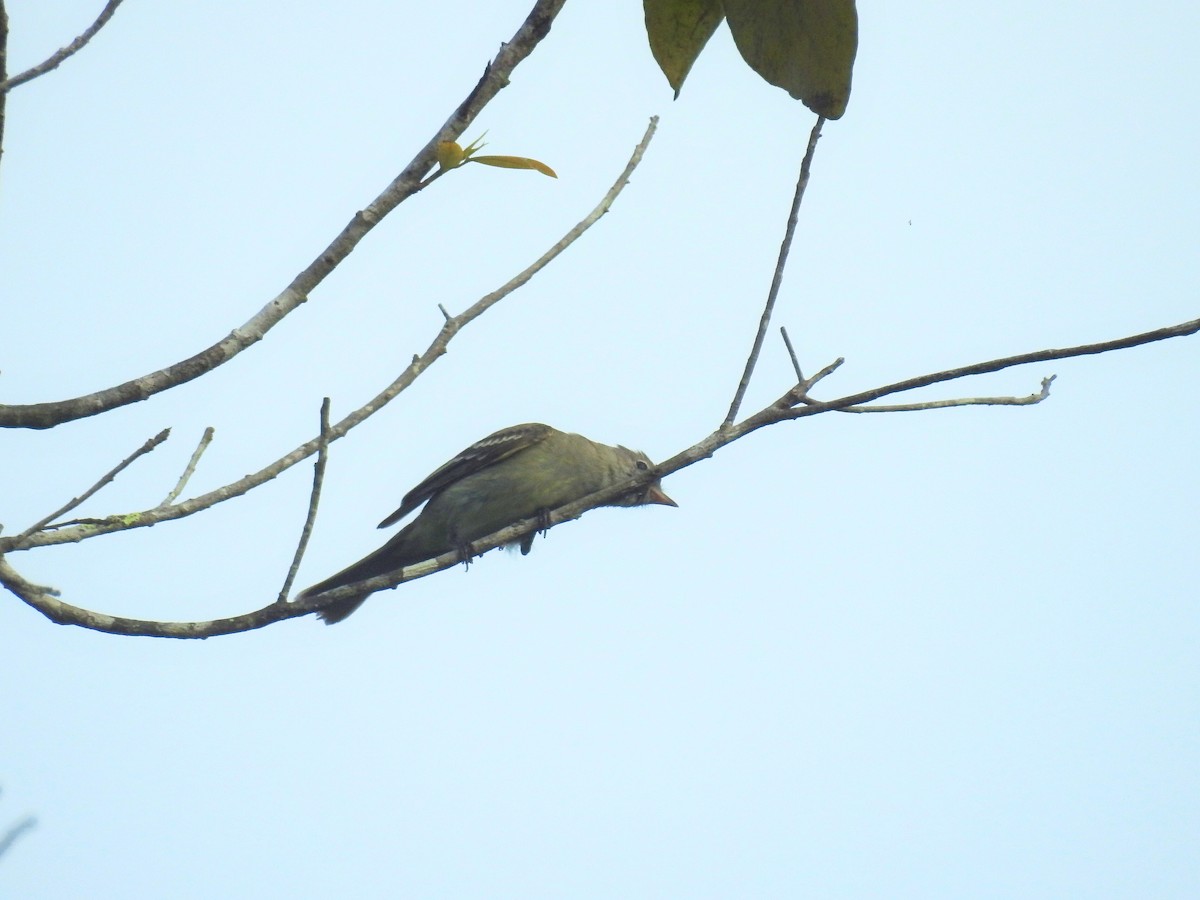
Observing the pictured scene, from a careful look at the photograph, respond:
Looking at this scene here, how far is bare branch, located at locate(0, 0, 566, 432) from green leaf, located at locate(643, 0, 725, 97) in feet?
2.09

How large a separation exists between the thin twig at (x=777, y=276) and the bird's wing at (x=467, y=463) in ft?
17.4

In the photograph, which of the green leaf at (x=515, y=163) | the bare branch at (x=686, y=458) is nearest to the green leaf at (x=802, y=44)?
the green leaf at (x=515, y=163)

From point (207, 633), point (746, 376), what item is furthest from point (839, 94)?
point (207, 633)

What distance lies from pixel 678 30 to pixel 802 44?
0.30 metres

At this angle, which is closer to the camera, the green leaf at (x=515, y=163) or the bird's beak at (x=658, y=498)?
the green leaf at (x=515, y=163)

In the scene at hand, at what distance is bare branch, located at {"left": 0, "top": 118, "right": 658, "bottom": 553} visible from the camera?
3.64 m

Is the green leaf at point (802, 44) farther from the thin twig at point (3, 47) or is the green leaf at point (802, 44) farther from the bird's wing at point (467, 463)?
the bird's wing at point (467, 463)

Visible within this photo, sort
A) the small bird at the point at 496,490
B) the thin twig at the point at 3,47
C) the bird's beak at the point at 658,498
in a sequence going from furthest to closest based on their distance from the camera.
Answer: the bird's beak at the point at 658,498 → the small bird at the point at 496,490 → the thin twig at the point at 3,47

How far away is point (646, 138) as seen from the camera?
4.54 m

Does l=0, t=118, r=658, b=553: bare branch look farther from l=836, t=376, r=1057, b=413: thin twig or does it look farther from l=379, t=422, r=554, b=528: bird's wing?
l=379, t=422, r=554, b=528: bird's wing

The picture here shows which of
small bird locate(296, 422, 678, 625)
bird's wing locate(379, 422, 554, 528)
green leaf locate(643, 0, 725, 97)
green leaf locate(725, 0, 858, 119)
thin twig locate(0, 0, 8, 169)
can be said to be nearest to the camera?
green leaf locate(725, 0, 858, 119)

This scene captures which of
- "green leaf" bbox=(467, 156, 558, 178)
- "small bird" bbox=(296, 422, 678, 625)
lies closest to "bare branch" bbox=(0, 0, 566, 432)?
"green leaf" bbox=(467, 156, 558, 178)

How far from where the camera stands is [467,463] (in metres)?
9.20

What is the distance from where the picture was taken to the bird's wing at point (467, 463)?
360 inches
